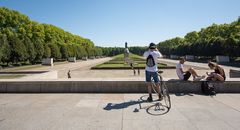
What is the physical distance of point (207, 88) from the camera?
8.37 m

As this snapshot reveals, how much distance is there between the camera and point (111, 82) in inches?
354

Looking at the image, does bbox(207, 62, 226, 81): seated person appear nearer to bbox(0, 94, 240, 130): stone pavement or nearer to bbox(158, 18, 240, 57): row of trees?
bbox(0, 94, 240, 130): stone pavement

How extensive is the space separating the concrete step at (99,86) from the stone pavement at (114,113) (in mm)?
563

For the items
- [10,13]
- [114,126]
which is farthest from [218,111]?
[10,13]

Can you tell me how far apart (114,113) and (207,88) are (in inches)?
158

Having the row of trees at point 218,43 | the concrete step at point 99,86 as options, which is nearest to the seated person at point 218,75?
the concrete step at point 99,86

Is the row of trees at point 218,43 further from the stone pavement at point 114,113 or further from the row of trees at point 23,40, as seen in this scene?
the stone pavement at point 114,113

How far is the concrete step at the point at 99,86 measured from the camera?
344 inches

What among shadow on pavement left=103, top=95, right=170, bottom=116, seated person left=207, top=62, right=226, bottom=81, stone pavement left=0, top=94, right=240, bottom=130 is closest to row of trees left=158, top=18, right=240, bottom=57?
seated person left=207, top=62, right=226, bottom=81

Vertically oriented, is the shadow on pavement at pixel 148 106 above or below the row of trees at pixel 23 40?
below

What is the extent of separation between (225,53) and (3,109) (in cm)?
5009

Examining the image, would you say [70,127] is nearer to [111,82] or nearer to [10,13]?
[111,82]

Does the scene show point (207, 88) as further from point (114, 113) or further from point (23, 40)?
point (23, 40)

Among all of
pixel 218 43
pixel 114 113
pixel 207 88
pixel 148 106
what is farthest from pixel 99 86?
pixel 218 43
